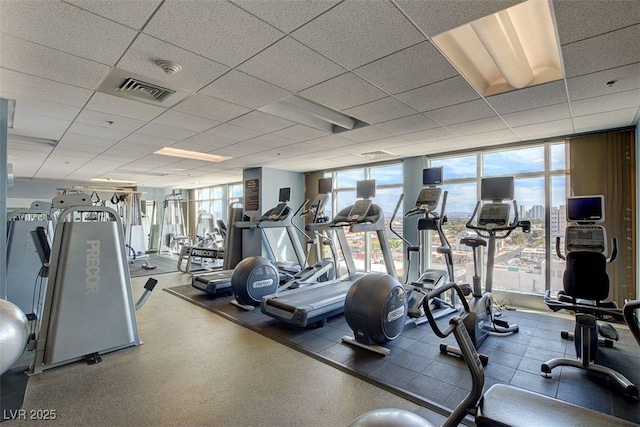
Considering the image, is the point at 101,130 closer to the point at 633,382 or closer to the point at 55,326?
the point at 55,326

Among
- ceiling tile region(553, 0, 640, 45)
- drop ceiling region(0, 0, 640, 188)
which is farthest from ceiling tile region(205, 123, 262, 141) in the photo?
ceiling tile region(553, 0, 640, 45)

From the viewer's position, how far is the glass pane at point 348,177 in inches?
299

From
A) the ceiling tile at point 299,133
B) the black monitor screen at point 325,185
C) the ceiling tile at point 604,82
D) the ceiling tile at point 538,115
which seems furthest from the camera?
the black monitor screen at point 325,185

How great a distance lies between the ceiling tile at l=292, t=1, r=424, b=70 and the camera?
→ 1.87 meters

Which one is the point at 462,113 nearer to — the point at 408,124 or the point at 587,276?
the point at 408,124

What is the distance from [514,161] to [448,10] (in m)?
4.26

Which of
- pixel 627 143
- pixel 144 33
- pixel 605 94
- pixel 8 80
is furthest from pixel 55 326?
pixel 627 143

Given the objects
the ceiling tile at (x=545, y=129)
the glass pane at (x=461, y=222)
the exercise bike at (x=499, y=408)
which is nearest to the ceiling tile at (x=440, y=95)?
the ceiling tile at (x=545, y=129)

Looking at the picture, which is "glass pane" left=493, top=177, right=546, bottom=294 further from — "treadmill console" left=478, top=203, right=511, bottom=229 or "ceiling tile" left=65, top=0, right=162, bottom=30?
"ceiling tile" left=65, top=0, right=162, bottom=30

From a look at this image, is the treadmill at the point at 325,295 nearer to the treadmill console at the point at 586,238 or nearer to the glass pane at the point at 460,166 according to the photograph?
the treadmill console at the point at 586,238

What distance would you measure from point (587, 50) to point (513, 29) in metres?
0.55

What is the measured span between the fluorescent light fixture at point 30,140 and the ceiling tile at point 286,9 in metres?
4.95

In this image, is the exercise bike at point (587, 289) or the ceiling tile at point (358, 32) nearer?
the ceiling tile at point (358, 32)

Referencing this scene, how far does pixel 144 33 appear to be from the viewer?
2072 mm
